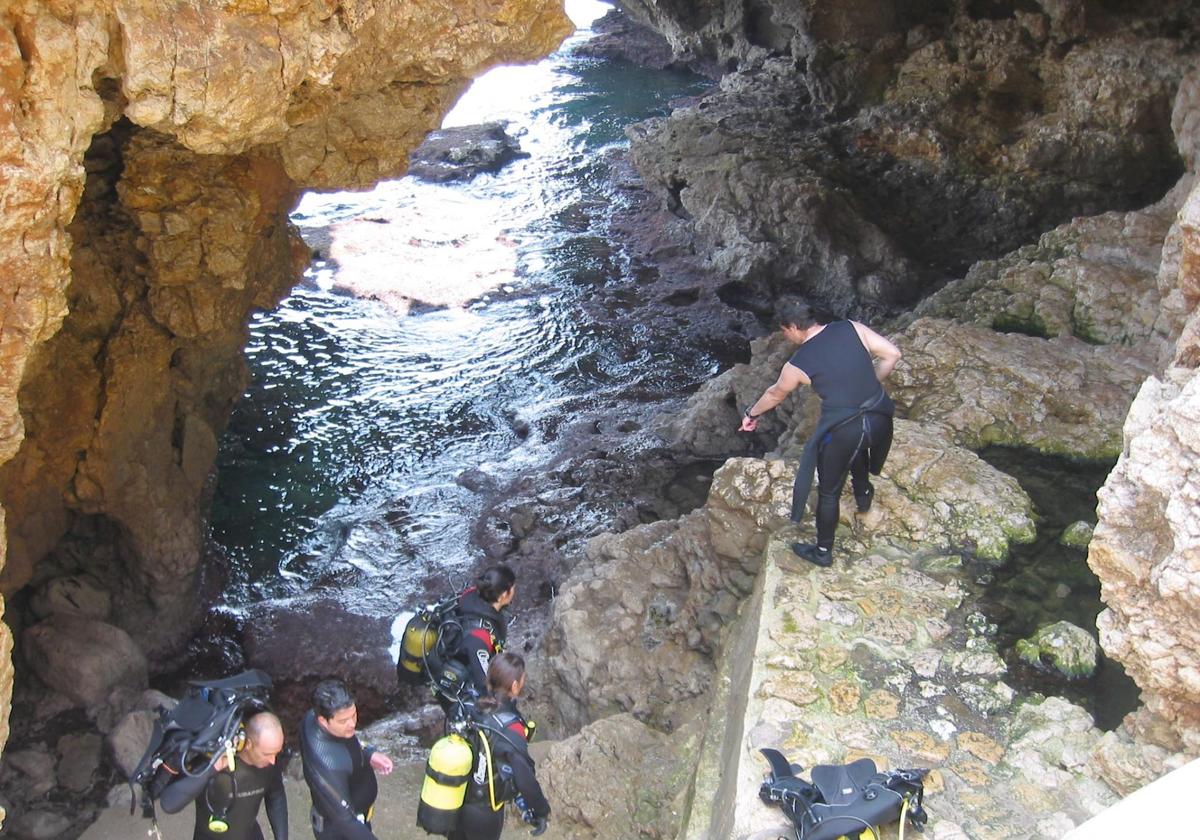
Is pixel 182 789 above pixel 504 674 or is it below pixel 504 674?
below

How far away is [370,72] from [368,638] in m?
4.38

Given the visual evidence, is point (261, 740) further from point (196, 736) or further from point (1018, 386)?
point (1018, 386)

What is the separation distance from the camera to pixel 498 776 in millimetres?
4102

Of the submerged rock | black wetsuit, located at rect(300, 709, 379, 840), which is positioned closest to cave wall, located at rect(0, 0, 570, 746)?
black wetsuit, located at rect(300, 709, 379, 840)

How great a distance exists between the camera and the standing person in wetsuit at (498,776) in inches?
161

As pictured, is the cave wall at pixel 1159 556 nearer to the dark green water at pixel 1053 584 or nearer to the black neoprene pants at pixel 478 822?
the dark green water at pixel 1053 584

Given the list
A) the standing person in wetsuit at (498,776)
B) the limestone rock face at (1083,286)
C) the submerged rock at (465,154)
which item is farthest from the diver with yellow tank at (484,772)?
the submerged rock at (465,154)

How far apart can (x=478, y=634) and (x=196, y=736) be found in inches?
50.8

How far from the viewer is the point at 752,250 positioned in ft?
43.3

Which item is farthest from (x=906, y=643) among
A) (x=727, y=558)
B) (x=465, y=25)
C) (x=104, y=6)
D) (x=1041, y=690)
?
(x=104, y=6)

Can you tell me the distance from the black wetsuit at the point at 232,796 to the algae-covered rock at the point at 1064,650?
340 cm

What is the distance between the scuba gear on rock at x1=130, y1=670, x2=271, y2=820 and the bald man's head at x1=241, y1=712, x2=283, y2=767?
4cm

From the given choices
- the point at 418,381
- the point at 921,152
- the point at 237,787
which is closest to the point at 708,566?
the point at 237,787

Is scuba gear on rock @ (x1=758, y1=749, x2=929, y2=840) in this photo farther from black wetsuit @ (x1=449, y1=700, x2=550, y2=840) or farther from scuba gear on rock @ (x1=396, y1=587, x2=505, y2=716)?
scuba gear on rock @ (x1=396, y1=587, x2=505, y2=716)
